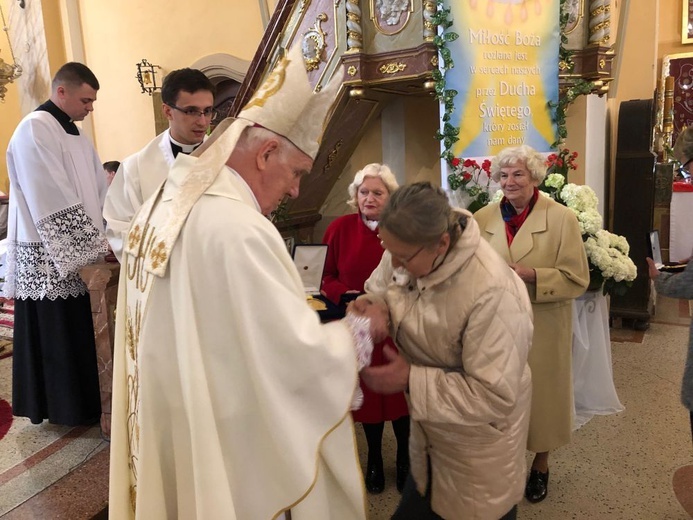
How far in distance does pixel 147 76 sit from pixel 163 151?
5524 millimetres

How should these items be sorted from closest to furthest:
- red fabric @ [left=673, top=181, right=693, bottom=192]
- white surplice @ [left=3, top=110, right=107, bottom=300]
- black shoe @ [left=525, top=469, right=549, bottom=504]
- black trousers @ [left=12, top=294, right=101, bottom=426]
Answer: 1. black shoe @ [left=525, top=469, right=549, bottom=504]
2. white surplice @ [left=3, top=110, right=107, bottom=300]
3. black trousers @ [left=12, top=294, right=101, bottom=426]
4. red fabric @ [left=673, top=181, right=693, bottom=192]

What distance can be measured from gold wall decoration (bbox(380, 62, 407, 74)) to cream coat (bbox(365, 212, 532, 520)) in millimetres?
3044

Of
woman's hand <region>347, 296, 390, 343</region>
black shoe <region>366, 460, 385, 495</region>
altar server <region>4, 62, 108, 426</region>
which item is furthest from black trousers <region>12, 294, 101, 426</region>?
woman's hand <region>347, 296, 390, 343</region>

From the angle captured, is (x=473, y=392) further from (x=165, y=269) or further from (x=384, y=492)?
(x=384, y=492)

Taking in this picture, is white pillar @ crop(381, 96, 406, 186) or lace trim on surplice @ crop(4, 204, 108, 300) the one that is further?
white pillar @ crop(381, 96, 406, 186)

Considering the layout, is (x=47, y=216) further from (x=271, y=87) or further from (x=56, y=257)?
(x=271, y=87)

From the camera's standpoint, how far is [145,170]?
282 cm

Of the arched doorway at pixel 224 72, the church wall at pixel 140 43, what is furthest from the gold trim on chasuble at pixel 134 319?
the church wall at pixel 140 43

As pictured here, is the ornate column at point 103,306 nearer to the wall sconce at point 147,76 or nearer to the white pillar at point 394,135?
the white pillar at point 394,135

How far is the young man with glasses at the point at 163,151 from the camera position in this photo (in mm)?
2693

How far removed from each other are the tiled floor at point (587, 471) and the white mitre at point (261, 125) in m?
1.89

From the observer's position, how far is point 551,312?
2.74 m

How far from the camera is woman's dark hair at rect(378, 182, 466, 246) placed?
1433 mm

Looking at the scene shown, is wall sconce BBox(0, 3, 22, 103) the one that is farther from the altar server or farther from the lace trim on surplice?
the lace trim on surplice
